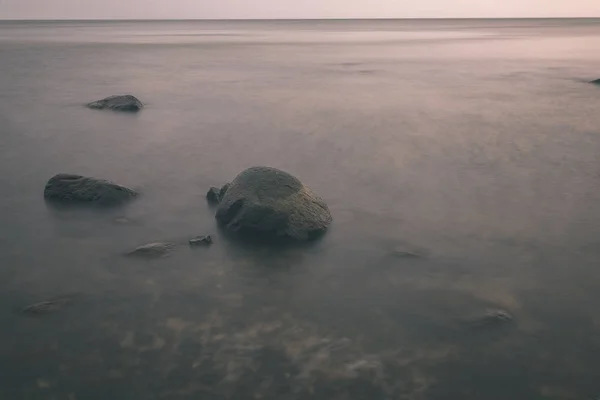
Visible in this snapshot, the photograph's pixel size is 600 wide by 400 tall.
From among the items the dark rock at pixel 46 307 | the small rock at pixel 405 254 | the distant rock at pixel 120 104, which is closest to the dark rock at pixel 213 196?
the small rock at pixel 405 254

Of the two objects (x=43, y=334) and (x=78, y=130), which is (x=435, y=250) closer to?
(x=43, y=334)

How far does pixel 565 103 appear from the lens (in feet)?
87.6

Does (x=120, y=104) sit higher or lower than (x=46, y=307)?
higher

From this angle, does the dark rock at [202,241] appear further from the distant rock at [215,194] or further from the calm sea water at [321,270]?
the distant rock at [215,194]

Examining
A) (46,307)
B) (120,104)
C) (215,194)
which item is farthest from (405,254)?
(120,104)

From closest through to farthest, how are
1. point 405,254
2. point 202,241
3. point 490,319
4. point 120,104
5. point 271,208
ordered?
point 490,319 → point 405,254 → point 202,241 → point 271,208 → point 120,104

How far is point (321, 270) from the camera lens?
29.6 ft

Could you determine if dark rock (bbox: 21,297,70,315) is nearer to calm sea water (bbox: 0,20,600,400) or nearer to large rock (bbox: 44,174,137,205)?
calm sea water (bbox: 0,20,600,400)

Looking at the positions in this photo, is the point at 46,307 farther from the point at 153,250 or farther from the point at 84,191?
the point at 84,191

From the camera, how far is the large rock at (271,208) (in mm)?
10016

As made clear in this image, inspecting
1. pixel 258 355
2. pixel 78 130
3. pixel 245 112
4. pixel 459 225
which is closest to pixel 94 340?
pixel 258 355

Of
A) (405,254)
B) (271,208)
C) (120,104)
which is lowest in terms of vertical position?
(405,254)

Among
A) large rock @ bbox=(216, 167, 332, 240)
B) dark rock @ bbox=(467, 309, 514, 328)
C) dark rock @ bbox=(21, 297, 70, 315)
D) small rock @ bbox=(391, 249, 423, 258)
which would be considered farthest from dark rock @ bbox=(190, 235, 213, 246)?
dark rock @ bbox=(467, 309, 514, 328)

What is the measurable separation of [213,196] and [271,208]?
102 inches
